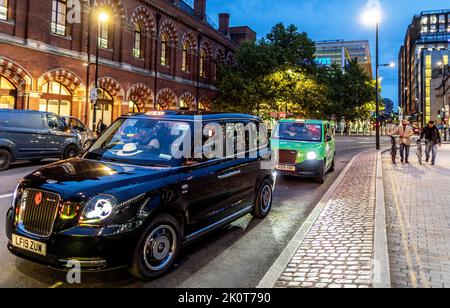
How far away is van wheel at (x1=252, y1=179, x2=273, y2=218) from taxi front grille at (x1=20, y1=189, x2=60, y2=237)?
145 inches

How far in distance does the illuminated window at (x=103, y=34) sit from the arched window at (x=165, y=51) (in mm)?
6158

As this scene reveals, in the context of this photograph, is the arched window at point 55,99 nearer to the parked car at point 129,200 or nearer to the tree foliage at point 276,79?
the tree foliage at point 276,79

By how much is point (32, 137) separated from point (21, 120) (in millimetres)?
706

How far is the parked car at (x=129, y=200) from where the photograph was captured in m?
3.35

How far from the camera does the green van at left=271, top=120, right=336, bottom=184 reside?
10062mm

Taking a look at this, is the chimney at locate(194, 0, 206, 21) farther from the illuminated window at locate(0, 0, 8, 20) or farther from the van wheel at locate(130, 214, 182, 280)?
the van wheel at locate(130, 214, 182, 280)

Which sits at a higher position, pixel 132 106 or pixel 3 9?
pixel 3 9

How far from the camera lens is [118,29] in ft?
79.9

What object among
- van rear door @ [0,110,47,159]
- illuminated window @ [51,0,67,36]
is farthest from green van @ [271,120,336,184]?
illuminated window @ [51,0,67,36]

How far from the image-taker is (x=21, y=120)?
40.4 ft

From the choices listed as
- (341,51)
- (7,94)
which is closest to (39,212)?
(7,94)

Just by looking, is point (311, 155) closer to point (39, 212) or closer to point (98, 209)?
point (98, 209)

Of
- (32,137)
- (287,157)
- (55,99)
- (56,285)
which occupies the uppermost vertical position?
(55,99)
